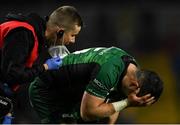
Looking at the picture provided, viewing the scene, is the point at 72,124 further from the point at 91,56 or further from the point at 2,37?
the point at 2,37

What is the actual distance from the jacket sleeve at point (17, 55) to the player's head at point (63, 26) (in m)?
0.28

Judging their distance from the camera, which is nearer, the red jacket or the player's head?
the red jacket

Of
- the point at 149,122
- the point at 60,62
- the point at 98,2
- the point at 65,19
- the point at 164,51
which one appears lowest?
the point at 149,122

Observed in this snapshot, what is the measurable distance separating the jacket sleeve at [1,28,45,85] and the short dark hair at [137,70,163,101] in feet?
2.44

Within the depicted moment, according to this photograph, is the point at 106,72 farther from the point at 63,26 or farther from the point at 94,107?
the point at 63,26

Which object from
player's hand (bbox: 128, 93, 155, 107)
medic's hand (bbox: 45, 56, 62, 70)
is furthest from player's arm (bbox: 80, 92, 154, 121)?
medic's hand (bbox: 45, 56, 62, 70)

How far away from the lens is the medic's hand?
477cm

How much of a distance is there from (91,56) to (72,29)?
25cm

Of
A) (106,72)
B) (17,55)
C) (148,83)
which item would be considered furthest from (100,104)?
(17,55)

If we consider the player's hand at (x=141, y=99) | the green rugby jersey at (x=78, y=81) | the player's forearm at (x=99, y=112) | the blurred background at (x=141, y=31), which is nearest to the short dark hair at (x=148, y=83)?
the player's hand at (x=141, y=99)

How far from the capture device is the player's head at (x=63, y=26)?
186 inches

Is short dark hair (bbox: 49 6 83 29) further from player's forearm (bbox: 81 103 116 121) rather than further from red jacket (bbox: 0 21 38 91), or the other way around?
player's forearm (bbox: 81 103 116 121)

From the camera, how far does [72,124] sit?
5148mm

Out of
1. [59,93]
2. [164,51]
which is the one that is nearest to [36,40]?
[59,93]
